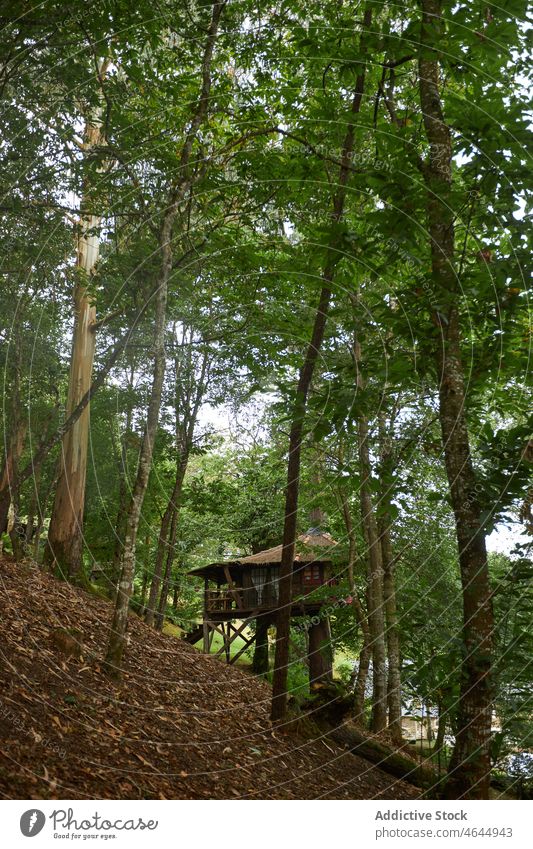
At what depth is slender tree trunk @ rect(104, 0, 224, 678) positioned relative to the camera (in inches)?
210

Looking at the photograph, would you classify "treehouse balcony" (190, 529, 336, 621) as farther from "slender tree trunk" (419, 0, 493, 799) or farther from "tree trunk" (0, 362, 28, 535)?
"tree trunk" (0, 362, 28, 535)

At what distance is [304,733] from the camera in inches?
243

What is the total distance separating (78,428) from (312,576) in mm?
3324

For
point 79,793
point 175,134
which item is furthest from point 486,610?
point 175,134

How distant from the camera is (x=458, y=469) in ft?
14.9

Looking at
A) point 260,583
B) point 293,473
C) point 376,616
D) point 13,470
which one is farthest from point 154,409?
Result: point 376,616

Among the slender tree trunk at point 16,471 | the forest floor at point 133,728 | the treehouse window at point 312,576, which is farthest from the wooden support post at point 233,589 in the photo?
the slender tree trunk at point 16,471

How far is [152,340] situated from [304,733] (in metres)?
3.93

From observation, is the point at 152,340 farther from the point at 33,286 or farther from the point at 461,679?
the point at 461,679

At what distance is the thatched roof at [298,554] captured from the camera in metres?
6.35

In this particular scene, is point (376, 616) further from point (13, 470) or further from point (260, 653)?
point (13, 470)

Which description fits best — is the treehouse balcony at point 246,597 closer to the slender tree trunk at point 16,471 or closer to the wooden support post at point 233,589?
the wooden support post at point 233,589

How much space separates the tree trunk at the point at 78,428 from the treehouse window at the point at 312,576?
2.69 metres
